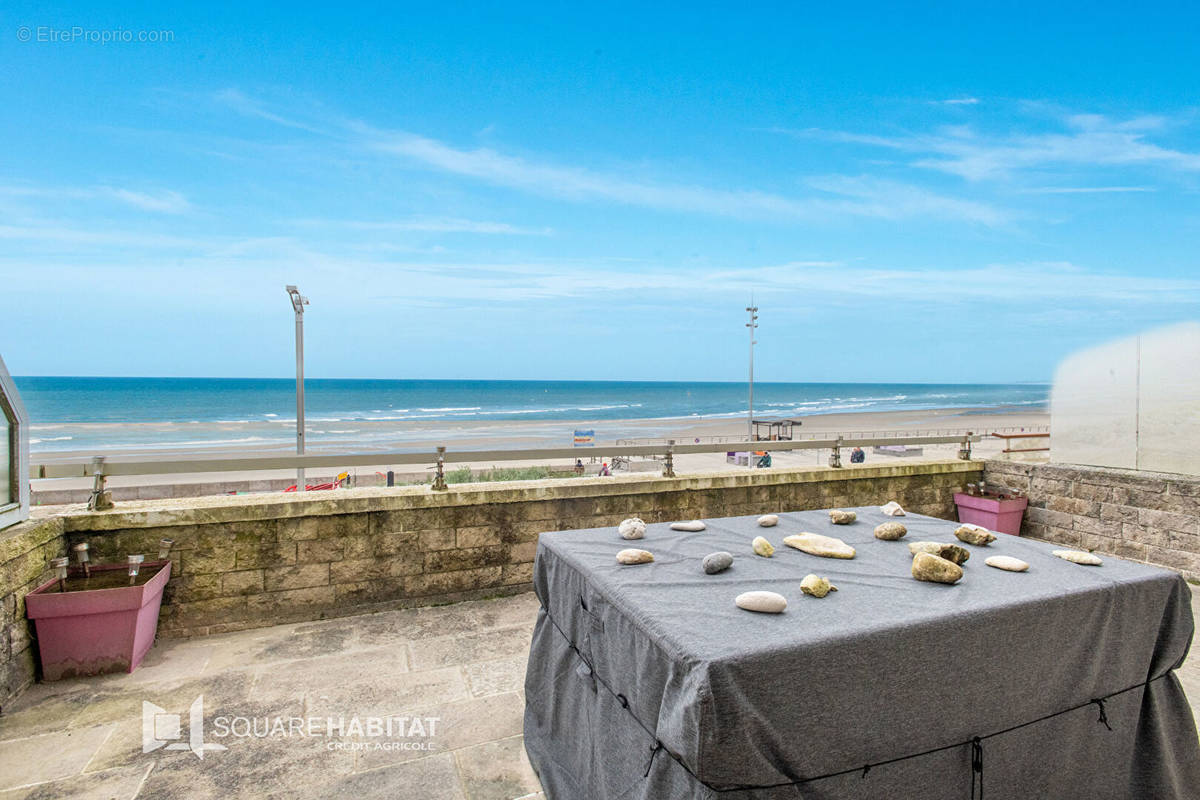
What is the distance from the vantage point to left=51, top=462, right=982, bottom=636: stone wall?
2.70m

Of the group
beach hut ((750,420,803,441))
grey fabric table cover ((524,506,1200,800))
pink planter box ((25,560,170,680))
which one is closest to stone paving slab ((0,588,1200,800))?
pink planter box ((25,560,170,680))

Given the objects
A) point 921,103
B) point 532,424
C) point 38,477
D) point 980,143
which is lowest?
point 532,424

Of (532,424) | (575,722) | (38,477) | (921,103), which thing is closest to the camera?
(575,722)

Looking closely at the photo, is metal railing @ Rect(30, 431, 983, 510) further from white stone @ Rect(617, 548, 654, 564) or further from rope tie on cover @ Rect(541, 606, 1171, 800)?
rope tie on cover @ Rect(541, 606, 1171, 800)

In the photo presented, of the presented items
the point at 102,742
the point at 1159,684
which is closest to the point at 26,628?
the point at 102,742

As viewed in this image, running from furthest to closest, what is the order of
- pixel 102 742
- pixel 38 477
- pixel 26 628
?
pixel 38 477 → pixel 26 628 → pixel 102 742

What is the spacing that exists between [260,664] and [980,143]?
32.0 ft

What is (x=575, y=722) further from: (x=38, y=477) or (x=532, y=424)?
(x=532, y=424)

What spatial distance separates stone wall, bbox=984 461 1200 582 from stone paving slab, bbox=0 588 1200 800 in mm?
1538

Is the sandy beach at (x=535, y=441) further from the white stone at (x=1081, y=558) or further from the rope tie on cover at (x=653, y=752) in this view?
the rope tie on cover at (x=653, y=752)

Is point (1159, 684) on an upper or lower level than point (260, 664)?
upper

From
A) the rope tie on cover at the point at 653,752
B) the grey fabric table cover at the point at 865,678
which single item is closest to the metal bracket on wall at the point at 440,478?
the grey fabric table cover at the point at 865,678

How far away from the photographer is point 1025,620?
4.02 ft

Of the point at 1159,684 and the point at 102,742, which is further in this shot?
the point at 102,742
